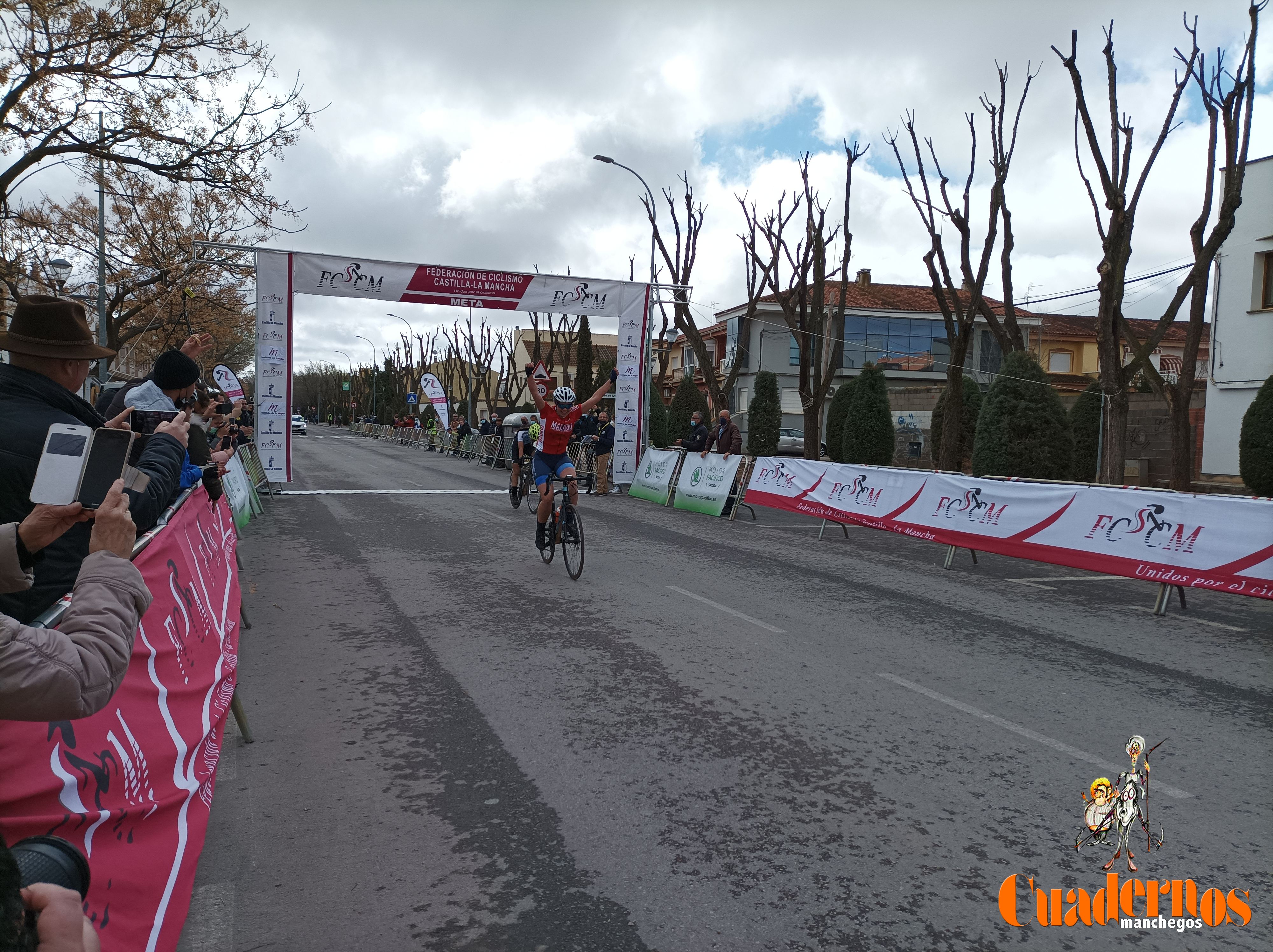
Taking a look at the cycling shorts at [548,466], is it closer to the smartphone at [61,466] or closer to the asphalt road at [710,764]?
the asphalt road at [710,764]

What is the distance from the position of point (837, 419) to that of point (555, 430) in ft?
80.3

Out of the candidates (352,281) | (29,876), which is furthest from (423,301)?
(29,876)

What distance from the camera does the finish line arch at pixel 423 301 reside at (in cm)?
1731

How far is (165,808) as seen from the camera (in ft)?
9.37

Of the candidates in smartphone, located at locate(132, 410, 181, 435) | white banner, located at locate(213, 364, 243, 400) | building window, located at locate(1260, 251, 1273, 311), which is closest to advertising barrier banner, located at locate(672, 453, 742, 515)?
smartphone, located at locate(132, 410, 181, 435)

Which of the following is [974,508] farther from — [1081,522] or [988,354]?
[988,354]

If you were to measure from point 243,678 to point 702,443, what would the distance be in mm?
13590

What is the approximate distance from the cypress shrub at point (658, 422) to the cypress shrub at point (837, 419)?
20.9 feet

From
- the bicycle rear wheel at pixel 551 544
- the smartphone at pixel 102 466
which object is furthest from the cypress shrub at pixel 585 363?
the smartphone at pixel 102 466

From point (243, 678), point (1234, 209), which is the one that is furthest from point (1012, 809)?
point (1234, 209)

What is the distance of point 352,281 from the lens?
1855 cm

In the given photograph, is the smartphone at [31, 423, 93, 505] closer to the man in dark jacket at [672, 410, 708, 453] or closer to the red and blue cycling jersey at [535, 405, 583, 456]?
the red and blue cycling jersey at [535, 405, 583, 456]

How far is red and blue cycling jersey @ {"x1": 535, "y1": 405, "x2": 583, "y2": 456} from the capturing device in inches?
399

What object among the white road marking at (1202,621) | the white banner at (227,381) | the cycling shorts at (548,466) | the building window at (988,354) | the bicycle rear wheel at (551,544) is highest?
the building window at (988,354)
